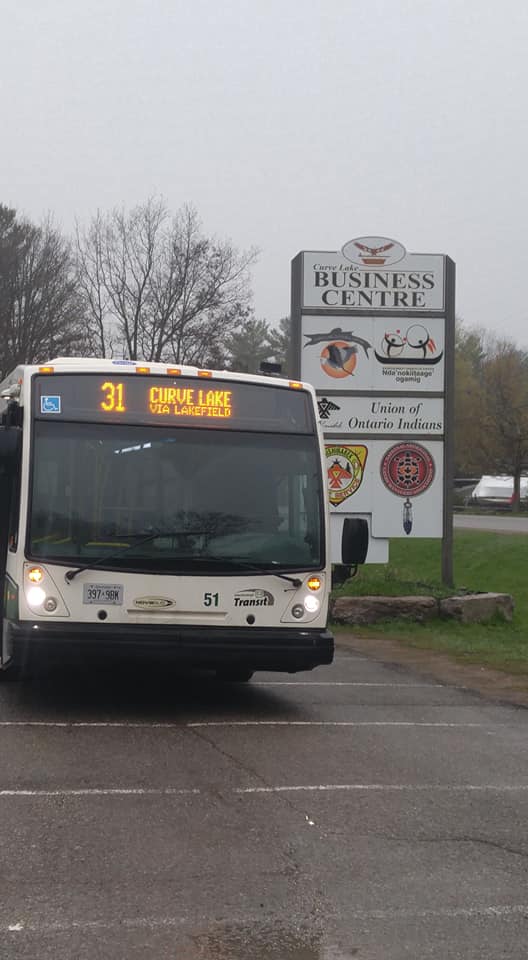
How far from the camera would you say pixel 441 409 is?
58.0 ft

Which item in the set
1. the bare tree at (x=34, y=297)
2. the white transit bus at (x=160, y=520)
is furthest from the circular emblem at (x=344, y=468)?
the bare tree at (x=34, y=297)

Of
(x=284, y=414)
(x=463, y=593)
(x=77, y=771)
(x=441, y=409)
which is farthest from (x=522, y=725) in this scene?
(x=441, y=409)

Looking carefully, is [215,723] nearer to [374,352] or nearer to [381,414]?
[381,414]

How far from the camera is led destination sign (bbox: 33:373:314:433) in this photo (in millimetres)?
9234

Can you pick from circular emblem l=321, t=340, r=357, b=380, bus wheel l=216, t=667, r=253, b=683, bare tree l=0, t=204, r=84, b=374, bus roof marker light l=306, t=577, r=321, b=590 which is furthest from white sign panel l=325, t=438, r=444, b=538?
bare tree l=0, t=204, r=84, b=374

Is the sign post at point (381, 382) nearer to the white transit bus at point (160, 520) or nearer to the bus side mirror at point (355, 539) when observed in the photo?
the bus side mirror at point (355, 539)

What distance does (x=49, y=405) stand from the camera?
30.1ft

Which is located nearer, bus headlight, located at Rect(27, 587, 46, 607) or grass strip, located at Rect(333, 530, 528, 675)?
bus headlight, located at Rect(27, 587, 46, 607)

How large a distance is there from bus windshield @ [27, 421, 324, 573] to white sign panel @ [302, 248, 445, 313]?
8586 mm

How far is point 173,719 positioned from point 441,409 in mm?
9770

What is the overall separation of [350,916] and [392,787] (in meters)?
2.31

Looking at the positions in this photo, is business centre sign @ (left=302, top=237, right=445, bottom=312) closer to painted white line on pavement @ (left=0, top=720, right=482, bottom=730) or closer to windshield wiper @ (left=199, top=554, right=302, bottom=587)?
windshield wiper @ (left=199, top=554, right=302, bottom=587)

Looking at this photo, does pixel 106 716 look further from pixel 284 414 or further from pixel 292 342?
pixel 292 342

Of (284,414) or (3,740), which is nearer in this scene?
(3,740)
